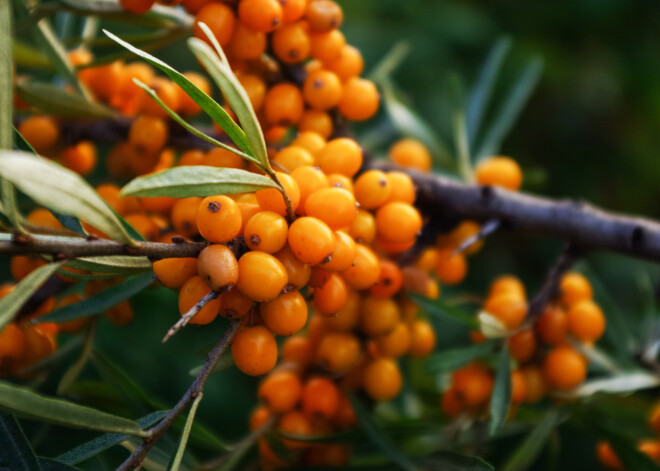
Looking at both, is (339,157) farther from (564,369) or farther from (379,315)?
(564,369)

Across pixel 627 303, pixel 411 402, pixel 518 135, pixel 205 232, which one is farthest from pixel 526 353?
pixel 518 135

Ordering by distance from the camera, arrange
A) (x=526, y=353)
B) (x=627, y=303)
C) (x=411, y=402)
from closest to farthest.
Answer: (x=526, y=353)
(x=411, y=402)
(x=627, y=303)

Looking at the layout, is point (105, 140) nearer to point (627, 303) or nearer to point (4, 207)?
point (4, 207)

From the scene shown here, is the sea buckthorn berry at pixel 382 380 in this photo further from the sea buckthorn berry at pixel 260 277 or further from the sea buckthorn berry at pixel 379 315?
the sea buckthorn berry at pixel 260 277

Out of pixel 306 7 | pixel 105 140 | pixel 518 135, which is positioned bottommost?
pixel 518 135

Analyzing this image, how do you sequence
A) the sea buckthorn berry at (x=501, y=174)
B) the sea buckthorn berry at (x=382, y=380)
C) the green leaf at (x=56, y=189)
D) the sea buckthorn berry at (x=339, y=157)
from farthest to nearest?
the sea buckthorn berry at (x=501, y=174) → the sea buckthorn berry at (x=382, y=380) → the sea buckthorn berry at (x=339, y=157) → the green leaf at (x=56, y=189)

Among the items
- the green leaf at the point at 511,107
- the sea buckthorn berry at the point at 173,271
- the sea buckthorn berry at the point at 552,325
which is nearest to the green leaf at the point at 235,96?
the sea buckthorn berry at the point at 173,271

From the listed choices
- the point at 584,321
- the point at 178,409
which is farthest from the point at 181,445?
the point at 584,321
